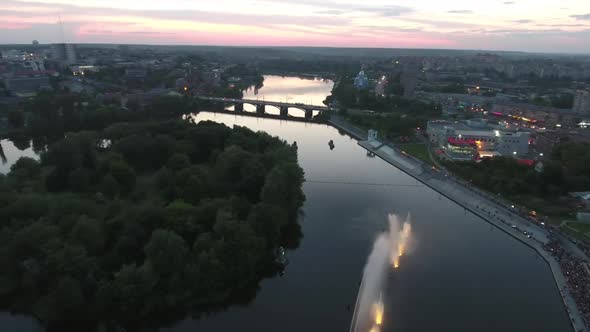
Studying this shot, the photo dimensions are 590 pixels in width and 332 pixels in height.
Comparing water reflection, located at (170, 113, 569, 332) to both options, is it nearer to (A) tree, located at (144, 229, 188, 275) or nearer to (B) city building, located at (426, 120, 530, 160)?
(A) tree, located at (144, 229, 188, 275)

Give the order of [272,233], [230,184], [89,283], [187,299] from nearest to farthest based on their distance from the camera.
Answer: [89,283]
[187,299]
[272,233]
[230,184]

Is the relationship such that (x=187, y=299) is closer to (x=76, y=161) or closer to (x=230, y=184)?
(x=230, y=184)

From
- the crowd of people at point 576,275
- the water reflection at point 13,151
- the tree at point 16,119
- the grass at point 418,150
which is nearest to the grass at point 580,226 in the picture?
the crowd of people at point 576,275

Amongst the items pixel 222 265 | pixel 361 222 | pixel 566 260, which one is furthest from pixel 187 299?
pixel 566 260

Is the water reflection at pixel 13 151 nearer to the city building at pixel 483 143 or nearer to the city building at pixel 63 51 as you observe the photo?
the city building at pixel 483 143

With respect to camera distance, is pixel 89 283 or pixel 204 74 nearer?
pixel 89 283

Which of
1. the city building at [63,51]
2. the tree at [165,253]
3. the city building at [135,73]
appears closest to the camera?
the tree at [165,253]
